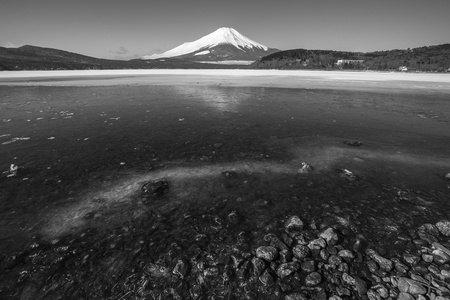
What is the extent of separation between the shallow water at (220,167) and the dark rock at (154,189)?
0.76ft

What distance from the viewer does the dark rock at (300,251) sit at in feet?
14.8

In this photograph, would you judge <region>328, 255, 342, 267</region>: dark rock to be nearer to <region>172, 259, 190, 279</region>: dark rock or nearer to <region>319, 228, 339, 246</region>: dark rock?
<region>319, 228, 339, 246</region>: dark rock

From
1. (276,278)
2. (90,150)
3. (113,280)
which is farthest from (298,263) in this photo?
(90,150)

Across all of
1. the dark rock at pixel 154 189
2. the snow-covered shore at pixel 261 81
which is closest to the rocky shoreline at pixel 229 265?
the dark rock at pixel 154 189

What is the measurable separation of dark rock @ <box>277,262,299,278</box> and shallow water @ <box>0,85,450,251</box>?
1338mm

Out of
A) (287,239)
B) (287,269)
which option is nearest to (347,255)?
(287,239)

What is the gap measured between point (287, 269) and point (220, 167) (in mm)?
4837

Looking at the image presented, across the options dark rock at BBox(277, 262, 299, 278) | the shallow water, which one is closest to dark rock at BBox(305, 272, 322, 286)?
dark rock at BBox(277, 262, 299, 278)

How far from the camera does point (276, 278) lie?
13.4ft

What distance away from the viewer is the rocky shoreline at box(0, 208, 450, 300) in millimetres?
3805

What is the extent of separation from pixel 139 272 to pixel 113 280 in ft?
1.49

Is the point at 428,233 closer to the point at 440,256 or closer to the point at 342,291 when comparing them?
the point at 440,256

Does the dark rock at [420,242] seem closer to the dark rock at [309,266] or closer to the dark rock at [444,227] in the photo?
the dark rock at [444,227]

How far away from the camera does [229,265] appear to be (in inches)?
171
